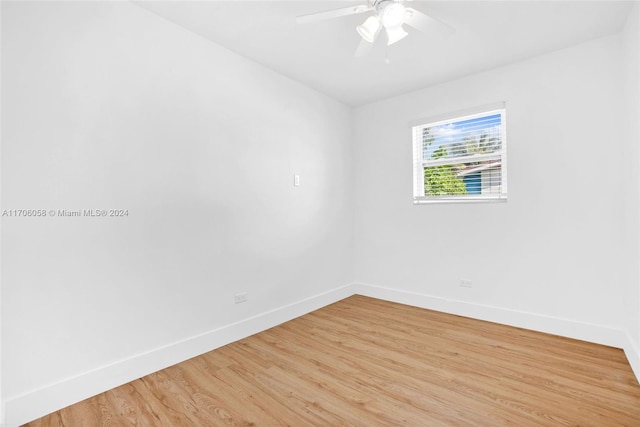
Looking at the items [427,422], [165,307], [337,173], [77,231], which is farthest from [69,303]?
[337,173]

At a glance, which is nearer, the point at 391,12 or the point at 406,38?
the point at 391,12

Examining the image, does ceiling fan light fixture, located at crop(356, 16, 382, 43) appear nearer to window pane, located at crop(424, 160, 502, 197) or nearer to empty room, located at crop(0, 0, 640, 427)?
empty room, located at crop(0, 0, 640, 427)

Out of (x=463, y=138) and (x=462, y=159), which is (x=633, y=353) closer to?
(x=462, y=159)

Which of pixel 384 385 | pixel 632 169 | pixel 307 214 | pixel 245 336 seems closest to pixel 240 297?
pixel 245 336

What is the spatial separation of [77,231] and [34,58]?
979mm

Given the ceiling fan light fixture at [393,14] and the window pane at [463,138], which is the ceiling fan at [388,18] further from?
the window pane at [463,138]

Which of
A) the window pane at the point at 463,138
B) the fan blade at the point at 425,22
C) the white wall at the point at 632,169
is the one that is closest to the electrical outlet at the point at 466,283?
the white wall at the point at 632,169

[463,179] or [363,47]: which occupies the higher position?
[363,47]

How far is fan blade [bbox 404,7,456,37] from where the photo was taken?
181cm

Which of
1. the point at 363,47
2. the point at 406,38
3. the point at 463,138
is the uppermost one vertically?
the point at 406,38

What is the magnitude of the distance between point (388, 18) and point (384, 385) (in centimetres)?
226

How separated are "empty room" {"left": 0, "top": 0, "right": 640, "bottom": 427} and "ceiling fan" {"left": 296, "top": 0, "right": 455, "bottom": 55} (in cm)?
1

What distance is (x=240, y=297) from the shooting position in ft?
8.93

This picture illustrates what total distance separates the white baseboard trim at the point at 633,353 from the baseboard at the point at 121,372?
2.63 meters
